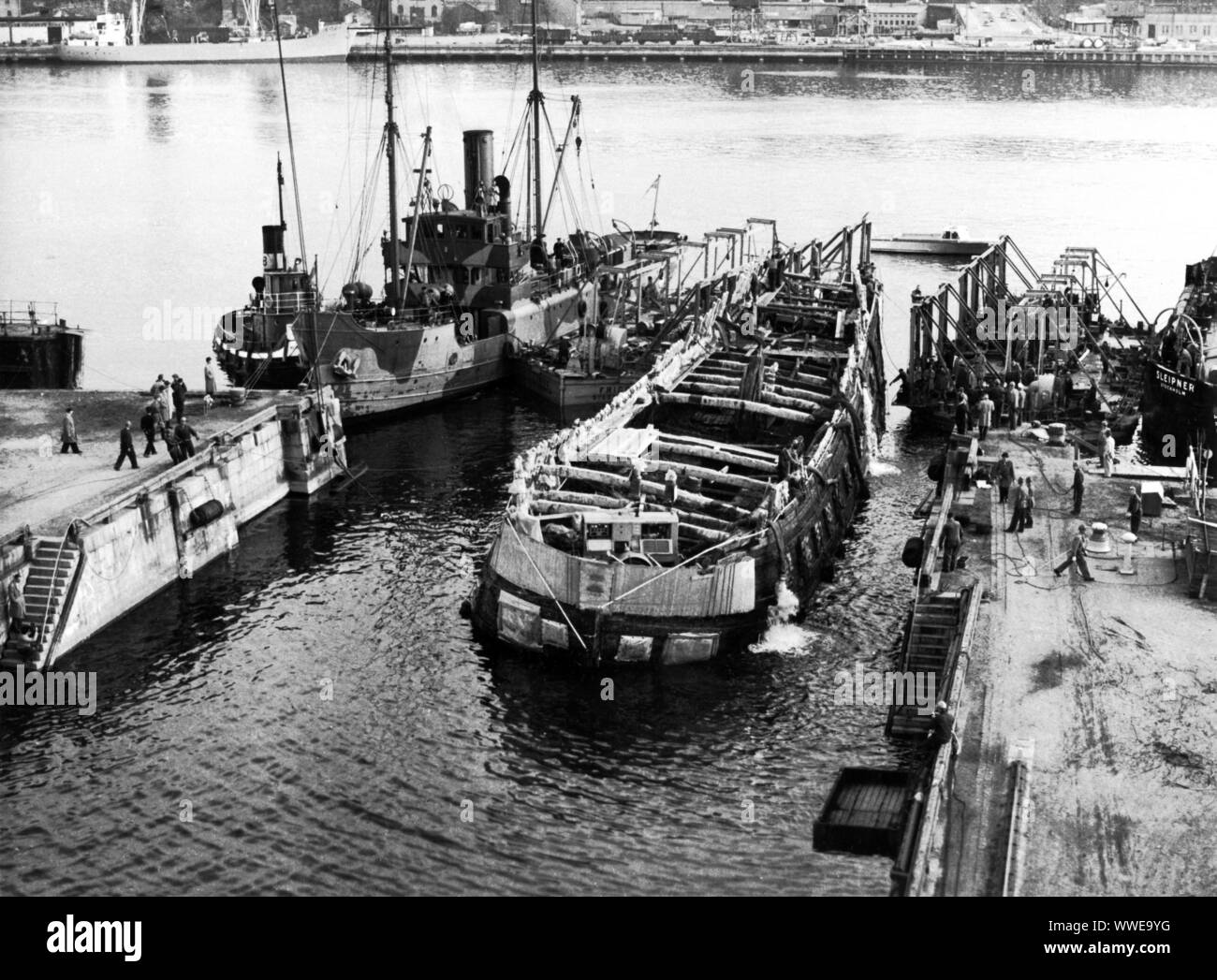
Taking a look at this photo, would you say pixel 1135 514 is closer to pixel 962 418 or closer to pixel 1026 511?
pixel 1026 511

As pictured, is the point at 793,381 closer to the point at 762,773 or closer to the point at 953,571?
the point at 953,571

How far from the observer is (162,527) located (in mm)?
44312

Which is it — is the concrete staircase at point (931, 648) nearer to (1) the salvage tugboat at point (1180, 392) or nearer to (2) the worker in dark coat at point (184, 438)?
(1) the salvage tugboat at point (1180, 392)

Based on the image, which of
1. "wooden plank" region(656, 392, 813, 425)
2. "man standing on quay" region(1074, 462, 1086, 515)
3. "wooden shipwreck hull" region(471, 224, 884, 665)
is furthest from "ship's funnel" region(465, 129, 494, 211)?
"man standing on quay" region(1074, 462, 1086, 515)

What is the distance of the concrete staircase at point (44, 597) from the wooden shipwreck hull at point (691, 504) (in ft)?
32.9

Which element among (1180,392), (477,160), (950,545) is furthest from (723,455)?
(477,160)

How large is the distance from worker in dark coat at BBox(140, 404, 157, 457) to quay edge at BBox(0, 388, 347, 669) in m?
1.53

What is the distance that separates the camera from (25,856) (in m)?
30.9

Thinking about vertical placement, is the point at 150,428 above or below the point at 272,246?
below

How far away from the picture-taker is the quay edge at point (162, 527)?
39.0 meters

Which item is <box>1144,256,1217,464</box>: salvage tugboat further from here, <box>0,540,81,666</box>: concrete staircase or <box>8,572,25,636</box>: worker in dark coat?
<box>8,572,25,636</box>: worker in dark coat

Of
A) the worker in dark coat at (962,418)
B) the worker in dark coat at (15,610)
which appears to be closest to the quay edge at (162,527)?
the worker in dark coat at (15,610)

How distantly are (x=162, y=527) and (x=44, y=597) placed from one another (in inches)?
227
